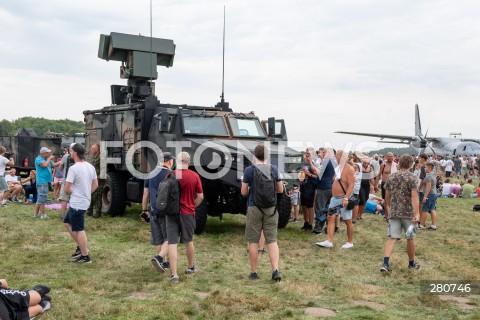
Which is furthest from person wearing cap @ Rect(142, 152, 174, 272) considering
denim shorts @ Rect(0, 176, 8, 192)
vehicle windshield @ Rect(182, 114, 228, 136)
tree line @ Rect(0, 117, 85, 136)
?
tree line @ Rect(0, 117, 85, 136)

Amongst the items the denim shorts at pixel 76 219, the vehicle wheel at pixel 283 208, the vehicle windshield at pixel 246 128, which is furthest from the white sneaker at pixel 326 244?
the denim shorts at pixel 76 219

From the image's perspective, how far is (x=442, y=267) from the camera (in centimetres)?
807

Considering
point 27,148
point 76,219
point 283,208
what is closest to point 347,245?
point 283,208

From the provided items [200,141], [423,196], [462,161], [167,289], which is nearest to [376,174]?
[423,196]

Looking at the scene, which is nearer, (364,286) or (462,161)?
(364,286)

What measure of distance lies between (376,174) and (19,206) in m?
8.90

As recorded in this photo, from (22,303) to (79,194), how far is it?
2.92 m

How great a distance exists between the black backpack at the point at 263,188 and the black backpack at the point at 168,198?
934 mm

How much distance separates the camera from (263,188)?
6.83 m

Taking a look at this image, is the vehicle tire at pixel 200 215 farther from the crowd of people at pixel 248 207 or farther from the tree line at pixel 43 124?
the tree line at pixel 43 124

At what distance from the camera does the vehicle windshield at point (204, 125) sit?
10938 mm

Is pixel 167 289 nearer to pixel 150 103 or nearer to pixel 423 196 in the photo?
pixel 150 103

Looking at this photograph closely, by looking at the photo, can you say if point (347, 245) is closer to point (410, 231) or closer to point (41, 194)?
point (410, 231)

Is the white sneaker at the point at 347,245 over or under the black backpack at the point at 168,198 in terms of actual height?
under
